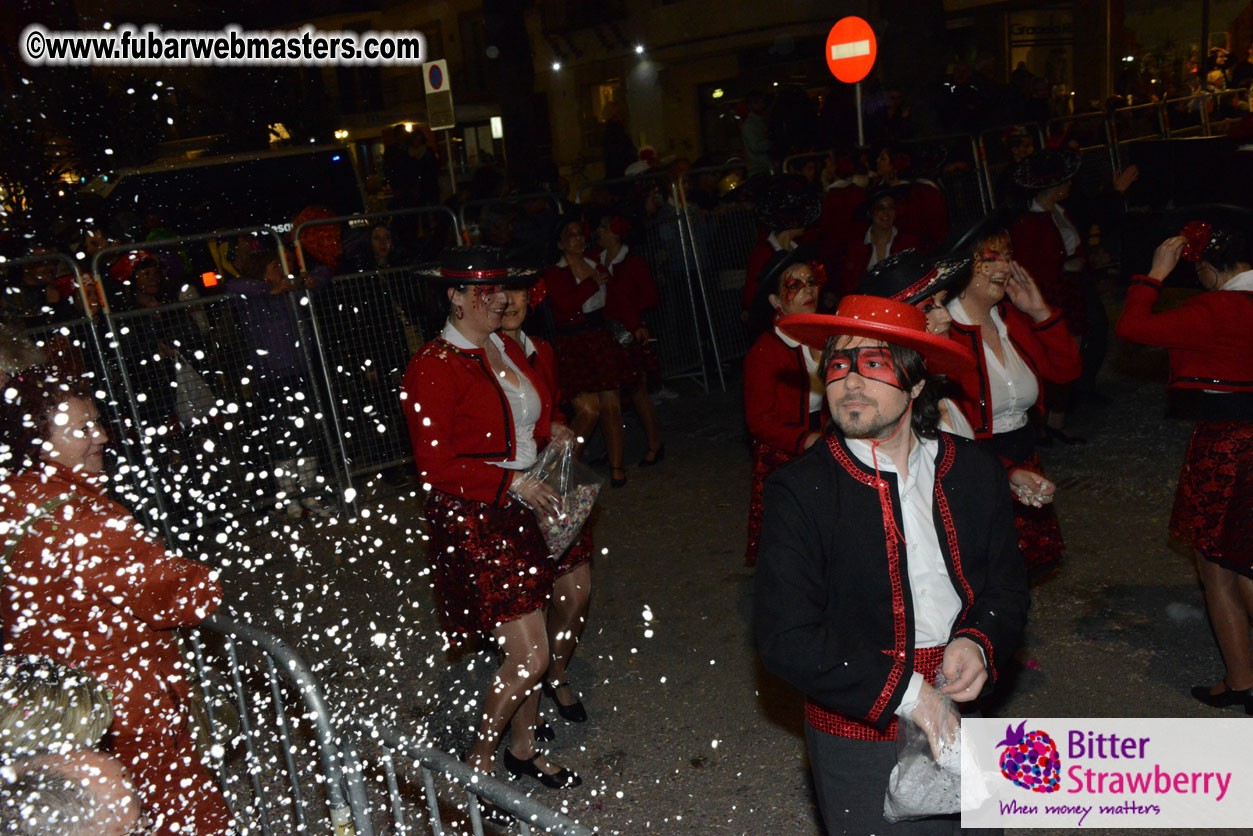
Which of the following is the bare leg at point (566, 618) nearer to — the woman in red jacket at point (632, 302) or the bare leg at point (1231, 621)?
the bare leg at point (1231, 621)

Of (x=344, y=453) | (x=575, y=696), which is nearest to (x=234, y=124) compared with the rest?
(x=344, y=453)

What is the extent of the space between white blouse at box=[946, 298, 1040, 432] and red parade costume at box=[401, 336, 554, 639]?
5.79 ft

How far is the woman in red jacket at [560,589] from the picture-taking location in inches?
168

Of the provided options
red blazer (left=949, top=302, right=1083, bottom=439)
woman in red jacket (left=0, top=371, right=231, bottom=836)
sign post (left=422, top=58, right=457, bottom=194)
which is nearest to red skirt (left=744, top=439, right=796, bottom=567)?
red blazer (left=949, top=302, right=1083, bottom=439)

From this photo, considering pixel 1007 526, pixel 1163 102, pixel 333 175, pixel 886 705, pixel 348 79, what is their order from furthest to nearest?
1. pixel 348 79
2. pixel 1163 102
3. pixel 333 175
4. pixel 1007 526
5. pixel 886 705

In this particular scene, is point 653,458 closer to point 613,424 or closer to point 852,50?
point 613,424

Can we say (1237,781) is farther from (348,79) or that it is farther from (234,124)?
(348,79)

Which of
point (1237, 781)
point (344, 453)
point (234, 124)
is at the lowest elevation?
point (1237, 781)

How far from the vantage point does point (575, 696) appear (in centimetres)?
458

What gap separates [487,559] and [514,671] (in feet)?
1.41

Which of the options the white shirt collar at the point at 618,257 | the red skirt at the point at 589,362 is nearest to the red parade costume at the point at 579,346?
the red skirt at the point at 589,362

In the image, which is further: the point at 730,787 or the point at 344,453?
the point at 344,453

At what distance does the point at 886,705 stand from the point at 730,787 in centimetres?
178

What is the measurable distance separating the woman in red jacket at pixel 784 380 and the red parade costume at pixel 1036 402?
2.01ft
